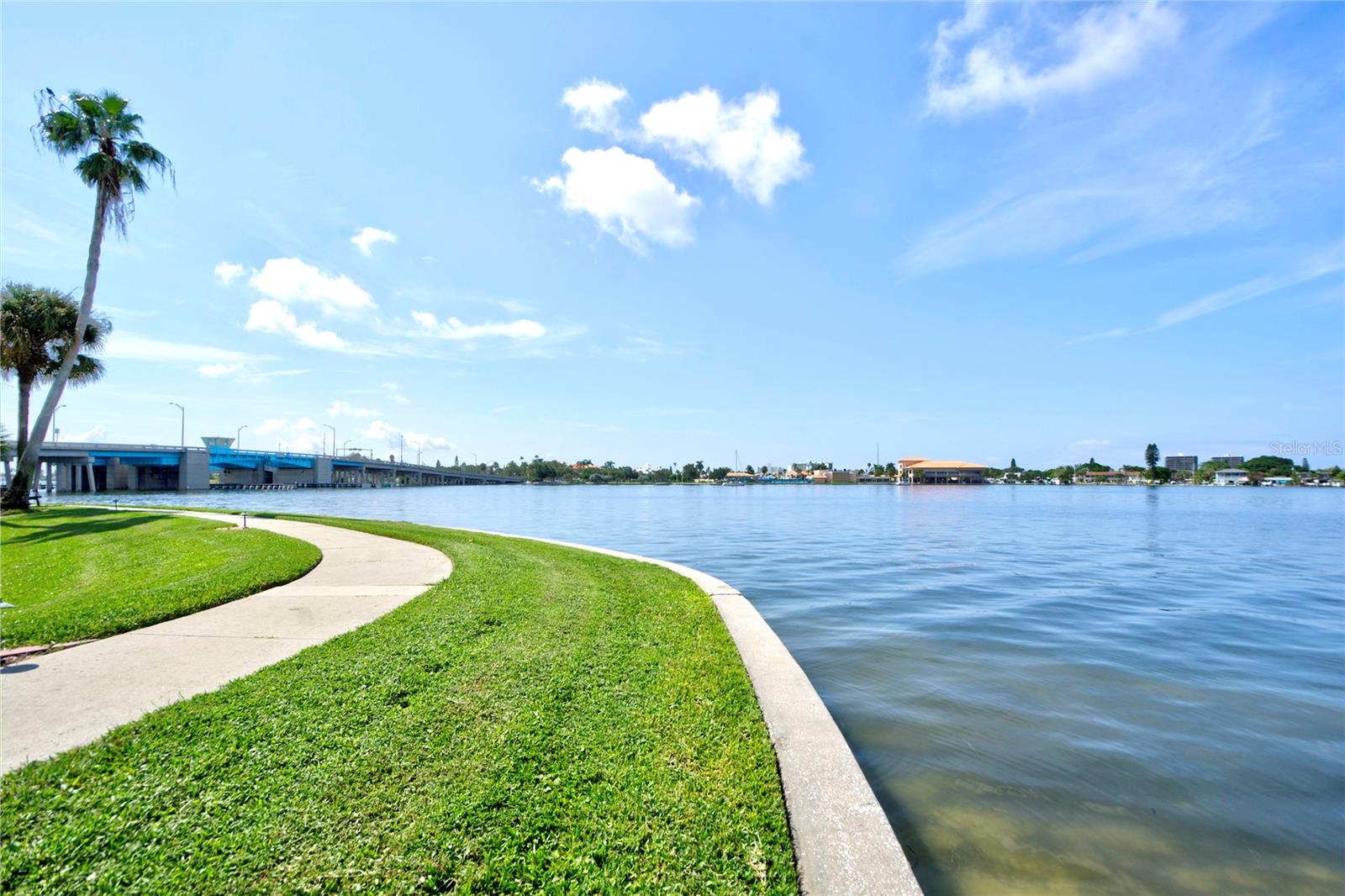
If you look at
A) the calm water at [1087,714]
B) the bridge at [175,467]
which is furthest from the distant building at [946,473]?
the calm water at [1087,714]

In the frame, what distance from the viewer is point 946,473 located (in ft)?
561

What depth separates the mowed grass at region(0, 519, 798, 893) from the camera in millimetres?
2684

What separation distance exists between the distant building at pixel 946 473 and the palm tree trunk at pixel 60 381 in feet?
563

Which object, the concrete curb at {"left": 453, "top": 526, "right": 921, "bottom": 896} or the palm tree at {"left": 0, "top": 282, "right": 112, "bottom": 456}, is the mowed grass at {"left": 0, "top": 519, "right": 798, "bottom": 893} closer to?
the concrete curb at {"left": 453, "top": 526, "right": 921, "bottom": 896}

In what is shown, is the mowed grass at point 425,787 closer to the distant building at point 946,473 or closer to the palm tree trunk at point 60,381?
the palm tree trunk at point 60,381

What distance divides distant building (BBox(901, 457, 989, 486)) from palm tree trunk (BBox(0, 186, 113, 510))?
172 metres

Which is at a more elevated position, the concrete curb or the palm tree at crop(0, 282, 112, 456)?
the palm tree at crop(0, 282, 112, 456)

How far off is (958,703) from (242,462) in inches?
4322

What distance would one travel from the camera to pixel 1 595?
29.7 ft

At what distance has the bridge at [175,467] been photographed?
6812cm

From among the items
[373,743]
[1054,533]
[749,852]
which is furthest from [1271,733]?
[1054,533]

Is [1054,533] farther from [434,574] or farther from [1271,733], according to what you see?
[434,574]

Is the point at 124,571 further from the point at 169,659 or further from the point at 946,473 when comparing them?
the point at 946,473

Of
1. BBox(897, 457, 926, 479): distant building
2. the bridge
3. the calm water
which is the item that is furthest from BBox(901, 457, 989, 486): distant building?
the calm water
